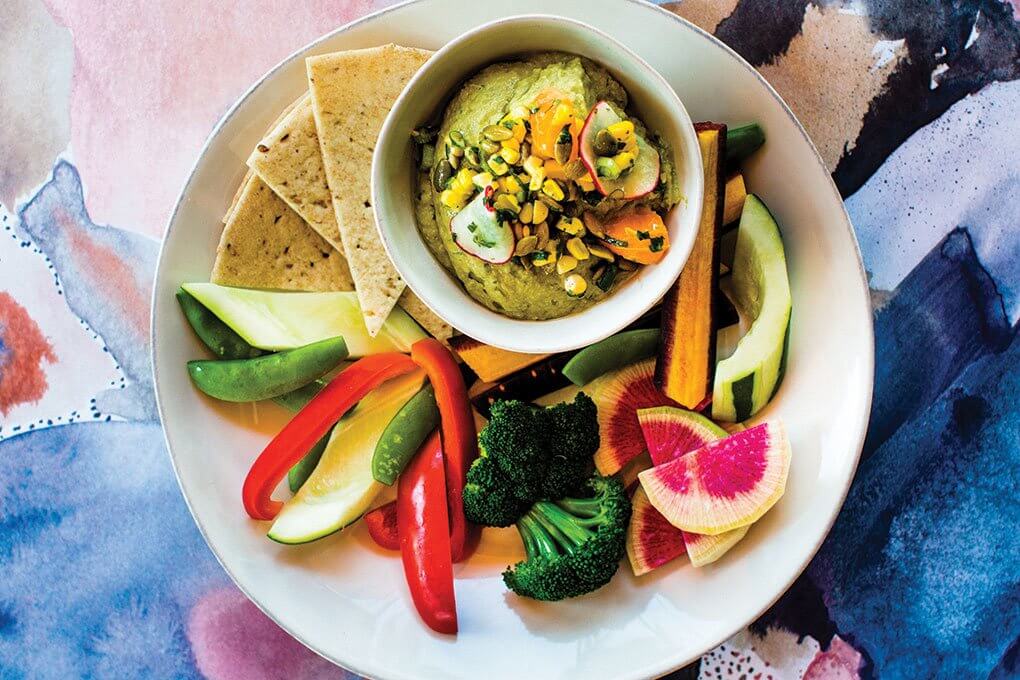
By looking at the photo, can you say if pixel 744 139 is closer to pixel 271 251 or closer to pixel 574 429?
pixel 574 429

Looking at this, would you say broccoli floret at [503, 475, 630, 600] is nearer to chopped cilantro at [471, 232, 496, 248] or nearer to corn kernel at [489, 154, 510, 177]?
chopped cilantro at [471, 232, 496, 248]

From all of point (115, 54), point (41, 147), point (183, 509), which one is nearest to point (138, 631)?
point (183, 509)

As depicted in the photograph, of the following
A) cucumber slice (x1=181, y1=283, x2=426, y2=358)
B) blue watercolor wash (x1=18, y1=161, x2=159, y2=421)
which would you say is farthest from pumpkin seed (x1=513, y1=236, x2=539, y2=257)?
blue watercolor wash (x1=18, y1=161, x2=159, y2=421)

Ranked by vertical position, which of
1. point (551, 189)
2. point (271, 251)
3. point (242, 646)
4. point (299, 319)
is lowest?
point (242, 646)

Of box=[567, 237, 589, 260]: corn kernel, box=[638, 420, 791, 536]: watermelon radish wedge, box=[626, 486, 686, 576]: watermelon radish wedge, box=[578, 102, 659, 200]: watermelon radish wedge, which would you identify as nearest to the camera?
box=[578, 102, 659, 200]: watermelon radish wedge

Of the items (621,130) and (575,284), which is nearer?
(621,130)

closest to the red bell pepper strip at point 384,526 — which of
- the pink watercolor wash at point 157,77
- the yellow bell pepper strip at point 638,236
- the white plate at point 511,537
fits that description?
the white plate at point 511,537

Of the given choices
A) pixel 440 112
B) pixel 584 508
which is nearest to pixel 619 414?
pixel 584 508
